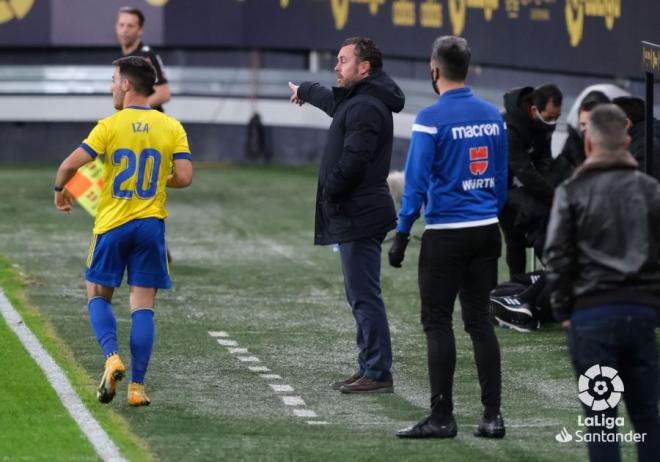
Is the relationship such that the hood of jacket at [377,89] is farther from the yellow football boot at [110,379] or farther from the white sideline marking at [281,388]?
the yellow football boot at [110,379]

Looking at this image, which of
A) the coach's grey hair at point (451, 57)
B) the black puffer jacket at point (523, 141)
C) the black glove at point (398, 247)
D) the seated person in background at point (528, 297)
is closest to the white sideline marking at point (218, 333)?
the seated person in background at point (528, 297)

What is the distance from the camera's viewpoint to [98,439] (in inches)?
309

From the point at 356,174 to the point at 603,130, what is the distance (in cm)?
289

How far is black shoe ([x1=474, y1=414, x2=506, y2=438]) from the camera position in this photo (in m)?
7.93

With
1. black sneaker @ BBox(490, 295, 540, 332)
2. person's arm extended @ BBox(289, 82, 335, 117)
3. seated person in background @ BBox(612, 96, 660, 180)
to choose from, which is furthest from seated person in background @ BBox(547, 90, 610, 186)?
person's arm extended @ BBox(289, 82, 335, 117)

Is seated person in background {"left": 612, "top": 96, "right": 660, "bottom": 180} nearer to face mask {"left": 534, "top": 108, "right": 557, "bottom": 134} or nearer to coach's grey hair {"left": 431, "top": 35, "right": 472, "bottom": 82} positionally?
face mask {"left": 534, "top": 108, "right": 557, "bottom": 134}

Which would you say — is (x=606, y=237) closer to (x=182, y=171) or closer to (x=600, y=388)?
(x=600, y=388)

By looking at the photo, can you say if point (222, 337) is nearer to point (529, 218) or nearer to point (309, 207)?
point (529, 218)

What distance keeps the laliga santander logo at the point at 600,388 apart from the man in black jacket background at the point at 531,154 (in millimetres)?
5163

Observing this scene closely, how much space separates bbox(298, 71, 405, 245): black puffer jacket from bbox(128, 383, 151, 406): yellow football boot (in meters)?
1.39

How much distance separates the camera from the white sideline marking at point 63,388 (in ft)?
25.2

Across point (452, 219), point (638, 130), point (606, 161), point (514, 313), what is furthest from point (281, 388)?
point (606, 161)

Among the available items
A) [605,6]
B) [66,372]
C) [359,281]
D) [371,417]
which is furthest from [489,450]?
[605,6]

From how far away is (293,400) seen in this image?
9000 millimetres
